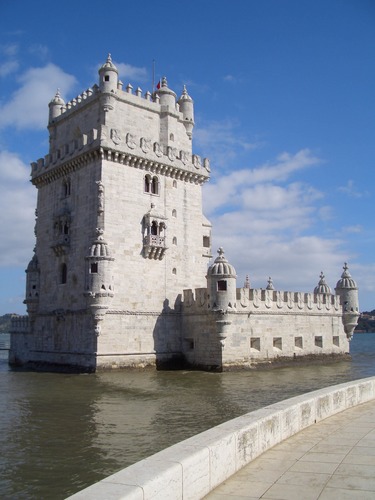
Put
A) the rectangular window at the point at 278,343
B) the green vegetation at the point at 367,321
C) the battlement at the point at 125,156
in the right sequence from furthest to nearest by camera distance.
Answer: the green vegetation at the point at 367,321 < the rectangular window at the point at 278,343 < the battlement at the point at 125,156

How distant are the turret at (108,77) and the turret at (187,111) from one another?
6.50 meters

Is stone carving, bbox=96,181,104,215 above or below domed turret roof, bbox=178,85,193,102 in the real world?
below

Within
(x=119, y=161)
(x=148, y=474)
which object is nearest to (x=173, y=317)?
(x=119, y=161)

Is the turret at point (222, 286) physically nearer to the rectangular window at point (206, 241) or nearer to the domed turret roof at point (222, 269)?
the domed turret roof at point (222, 269)

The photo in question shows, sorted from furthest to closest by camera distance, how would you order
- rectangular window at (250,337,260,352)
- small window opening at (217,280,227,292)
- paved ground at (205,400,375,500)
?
rectangular window at (250,337,260,352) < small window opening at (217,280,227,292) < paved ground at (205,400,375,500)

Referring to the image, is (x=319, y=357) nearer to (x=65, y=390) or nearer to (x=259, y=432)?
(x=65, y=390)

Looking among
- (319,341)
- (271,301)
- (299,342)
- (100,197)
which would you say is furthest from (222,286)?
(319,341)

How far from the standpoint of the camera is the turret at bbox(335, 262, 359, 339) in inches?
1642

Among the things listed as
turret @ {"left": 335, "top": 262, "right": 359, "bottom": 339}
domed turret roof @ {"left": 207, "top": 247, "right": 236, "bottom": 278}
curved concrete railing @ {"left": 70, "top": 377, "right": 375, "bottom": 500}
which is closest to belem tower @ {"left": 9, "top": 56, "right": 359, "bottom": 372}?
domed turret roof @ {"left": 207, "top": 247, "right": 236, "bottom": 278}

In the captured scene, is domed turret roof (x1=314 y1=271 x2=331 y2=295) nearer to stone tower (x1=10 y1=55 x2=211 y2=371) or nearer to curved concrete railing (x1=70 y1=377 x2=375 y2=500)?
stone tower (x1=10 y1=55 x2=211 y2=371)

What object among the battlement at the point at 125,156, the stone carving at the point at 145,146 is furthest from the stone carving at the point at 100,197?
the stone carving at the point at 145,146

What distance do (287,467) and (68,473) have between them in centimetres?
547

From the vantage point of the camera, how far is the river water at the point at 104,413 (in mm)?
11109

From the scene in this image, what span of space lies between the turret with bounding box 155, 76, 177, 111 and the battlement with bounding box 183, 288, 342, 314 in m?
13.5
